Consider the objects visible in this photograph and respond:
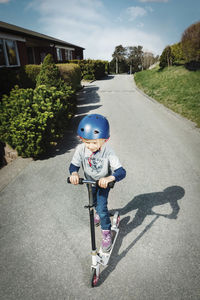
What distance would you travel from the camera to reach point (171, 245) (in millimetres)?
2832

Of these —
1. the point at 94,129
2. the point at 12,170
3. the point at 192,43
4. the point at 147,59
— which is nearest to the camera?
the point at 94,129

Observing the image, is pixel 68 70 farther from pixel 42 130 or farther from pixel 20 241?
pixel 20 241

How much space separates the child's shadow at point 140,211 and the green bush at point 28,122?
296cm

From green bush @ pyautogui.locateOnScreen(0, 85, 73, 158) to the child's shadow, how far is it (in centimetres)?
296

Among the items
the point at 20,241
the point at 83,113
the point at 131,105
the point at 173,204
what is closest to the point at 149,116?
the point at 131,105

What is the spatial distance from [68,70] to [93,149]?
9969mm

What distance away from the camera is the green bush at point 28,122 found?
4863mm

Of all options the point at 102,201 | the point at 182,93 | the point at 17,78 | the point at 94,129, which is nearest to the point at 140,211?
the point at 102,201

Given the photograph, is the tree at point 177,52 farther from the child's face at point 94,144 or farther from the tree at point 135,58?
the tree at point 135,58

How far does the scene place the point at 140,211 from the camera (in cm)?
352

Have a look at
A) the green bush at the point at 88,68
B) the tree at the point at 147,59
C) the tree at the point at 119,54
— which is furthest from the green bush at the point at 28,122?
the tree at the point at 119,54

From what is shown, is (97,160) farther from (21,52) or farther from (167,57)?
(167,57)

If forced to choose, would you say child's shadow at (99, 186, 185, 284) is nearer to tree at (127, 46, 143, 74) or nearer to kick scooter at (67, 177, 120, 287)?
kick scooter at (67, 177, 120, 287)

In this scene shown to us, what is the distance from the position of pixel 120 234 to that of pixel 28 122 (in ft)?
11.9
